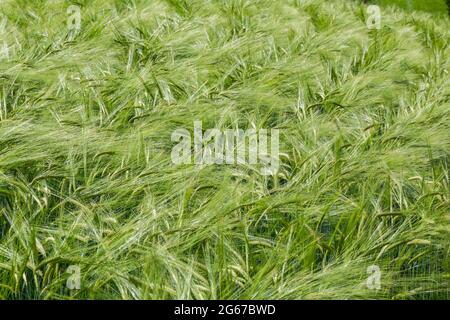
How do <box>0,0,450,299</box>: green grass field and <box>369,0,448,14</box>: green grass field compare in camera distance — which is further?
<box>369,0,448,14</box>: green grass field

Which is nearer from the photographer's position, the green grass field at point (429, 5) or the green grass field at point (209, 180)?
the green grass field at point (209, 180)

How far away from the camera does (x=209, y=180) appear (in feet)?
5.09

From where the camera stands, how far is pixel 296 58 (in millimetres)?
2656

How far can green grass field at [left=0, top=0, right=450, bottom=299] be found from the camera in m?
1.26

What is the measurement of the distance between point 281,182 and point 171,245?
0.50 metres

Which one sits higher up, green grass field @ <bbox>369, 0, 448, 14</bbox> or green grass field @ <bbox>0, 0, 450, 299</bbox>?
green grass field @ <bbox>369, 0, 448, 14</bbox>

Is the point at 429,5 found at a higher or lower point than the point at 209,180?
higher

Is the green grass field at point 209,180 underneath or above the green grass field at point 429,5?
underneath

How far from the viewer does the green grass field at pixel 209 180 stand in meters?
1.26

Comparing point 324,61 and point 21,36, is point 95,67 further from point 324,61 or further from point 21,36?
point 324,61

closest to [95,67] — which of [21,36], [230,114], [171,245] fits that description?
[21,36]

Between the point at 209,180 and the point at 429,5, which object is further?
the point at 429,5
